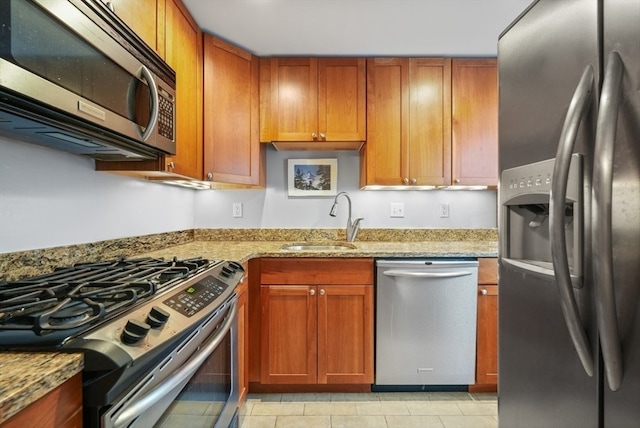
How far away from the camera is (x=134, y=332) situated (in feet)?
2.19

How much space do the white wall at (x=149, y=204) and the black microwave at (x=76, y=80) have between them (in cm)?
15

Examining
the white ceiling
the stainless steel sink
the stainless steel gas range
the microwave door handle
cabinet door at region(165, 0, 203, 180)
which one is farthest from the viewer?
the stainless steel sink

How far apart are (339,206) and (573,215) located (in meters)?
1.85

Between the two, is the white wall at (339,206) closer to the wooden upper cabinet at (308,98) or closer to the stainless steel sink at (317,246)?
the stainless steel sink at (317,246)

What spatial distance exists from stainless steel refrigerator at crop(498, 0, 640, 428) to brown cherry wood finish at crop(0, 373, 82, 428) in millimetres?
984

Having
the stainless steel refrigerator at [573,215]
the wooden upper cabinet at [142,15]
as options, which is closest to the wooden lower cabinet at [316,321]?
the stainless steel refrigerator at [573,215]

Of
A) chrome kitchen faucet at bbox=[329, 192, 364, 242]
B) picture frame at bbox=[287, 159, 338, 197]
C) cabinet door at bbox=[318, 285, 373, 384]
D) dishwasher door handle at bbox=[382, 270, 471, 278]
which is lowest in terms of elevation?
cabinet door at bbox=[318, 285, 373, 384]

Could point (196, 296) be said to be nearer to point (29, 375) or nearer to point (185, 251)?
point (29, 375)

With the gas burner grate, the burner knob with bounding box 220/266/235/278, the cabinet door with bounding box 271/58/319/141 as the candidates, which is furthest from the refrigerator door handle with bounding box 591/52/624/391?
the cabinet door with bounding box 271/58/319/141

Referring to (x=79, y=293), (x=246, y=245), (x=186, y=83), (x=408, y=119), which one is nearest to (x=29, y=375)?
(x=79, y=293)

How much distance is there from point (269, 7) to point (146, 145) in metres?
1.10

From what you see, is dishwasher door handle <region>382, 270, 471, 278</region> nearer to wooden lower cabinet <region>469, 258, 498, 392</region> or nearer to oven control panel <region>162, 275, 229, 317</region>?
wooden lower cabinet <region>469, 258, 498, 392</region>

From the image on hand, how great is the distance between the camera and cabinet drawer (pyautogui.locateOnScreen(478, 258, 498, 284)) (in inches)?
76.4

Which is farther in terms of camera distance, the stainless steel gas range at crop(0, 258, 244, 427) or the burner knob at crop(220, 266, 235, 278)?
the burner knob at crop(220, 266, 235, 278)
